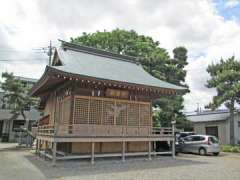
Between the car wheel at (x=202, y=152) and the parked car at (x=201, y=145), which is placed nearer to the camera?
the parked car at (x=201, y=145)

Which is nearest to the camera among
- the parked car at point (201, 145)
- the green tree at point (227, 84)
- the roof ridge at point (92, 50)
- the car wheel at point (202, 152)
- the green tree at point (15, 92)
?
the roof ridge at point (92, 50)

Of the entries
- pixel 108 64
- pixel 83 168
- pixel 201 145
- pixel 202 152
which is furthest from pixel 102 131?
pixel 202 152

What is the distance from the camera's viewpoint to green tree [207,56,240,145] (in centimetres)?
2053

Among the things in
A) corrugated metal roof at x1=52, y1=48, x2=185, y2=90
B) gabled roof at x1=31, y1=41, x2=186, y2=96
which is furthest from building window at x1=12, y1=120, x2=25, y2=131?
corrugated metal roof at x1=52, y1=48, x2=185, y2=90

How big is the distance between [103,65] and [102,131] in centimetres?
469

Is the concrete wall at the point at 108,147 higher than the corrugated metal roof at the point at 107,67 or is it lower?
lower

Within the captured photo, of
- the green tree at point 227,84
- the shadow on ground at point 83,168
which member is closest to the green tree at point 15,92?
the shadow on ground at point 83,168

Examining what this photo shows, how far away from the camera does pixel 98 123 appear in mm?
11898

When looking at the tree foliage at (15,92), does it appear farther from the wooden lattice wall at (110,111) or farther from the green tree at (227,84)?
the green tree at (227,84)

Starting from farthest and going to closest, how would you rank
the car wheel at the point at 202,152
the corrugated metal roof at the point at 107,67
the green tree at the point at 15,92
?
the green tree at the point at 15,92 → the car wheel at the point at 202,152 → the corrugated metal roof at the point at 107,67

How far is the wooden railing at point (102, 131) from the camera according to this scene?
35.8ft

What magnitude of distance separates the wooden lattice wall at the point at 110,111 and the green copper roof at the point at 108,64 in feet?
4.59

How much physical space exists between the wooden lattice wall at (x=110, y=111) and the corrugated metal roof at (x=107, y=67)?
1310mm

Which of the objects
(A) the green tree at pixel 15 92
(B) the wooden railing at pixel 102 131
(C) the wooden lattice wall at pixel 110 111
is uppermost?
(A) the green tree at pixel 15 92
